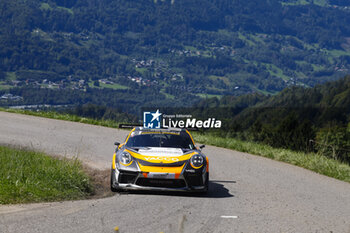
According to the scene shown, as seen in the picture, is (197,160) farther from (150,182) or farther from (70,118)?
(70,118)

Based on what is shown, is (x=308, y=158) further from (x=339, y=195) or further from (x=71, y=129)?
(x=71, y=129)

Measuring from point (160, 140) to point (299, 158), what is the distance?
7370 mm

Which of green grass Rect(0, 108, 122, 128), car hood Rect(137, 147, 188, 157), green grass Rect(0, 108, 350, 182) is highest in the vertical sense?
car hood Rect(137, 147, 188, 157)

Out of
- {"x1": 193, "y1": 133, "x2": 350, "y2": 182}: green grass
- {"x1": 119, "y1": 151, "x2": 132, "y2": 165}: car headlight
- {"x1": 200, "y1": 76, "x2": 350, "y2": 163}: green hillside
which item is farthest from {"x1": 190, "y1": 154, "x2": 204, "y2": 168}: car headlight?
{"x1": 200, "y1": 76, "x2": 350, "y2": 163}: green hillside

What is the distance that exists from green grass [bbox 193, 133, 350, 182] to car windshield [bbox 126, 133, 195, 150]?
570cm

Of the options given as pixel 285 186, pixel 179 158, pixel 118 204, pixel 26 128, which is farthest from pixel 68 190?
pixel 26 128

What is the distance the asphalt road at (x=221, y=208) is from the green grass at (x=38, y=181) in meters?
0.37

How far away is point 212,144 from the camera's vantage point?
21078mm

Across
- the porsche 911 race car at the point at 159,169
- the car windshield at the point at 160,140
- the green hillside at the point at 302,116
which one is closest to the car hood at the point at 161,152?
the porsche 911 race car at the point at 159,169

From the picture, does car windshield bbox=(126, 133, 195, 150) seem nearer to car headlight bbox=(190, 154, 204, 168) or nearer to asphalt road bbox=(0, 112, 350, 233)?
car headlight bbox=(190, 154, 204, 168)

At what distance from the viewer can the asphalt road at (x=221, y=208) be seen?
716 cm

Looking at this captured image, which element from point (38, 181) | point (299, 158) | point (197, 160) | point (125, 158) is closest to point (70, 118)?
point (299, 158)

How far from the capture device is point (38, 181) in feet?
30.3

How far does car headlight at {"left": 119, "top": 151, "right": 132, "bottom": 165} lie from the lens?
9.98m
